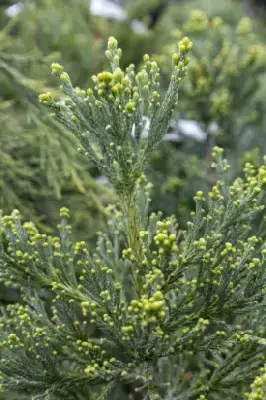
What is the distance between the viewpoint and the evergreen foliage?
6.10 feet

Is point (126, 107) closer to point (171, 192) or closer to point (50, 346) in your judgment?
point (50, 346)

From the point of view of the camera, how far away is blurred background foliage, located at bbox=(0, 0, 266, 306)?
3414mm

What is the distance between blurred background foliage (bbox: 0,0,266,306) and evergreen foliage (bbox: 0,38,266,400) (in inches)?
40.7

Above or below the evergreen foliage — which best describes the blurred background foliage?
above

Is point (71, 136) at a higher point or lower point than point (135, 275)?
higher

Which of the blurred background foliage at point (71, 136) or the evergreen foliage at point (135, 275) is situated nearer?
the evergreen foliage at point (135, 275)

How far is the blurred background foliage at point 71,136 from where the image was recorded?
3414 millimetres

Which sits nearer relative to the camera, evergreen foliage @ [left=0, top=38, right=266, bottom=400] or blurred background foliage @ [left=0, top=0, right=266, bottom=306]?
evergreen foliage @ [left=0, top=38, right=266, bottom=400]

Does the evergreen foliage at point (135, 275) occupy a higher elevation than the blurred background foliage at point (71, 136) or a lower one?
lower

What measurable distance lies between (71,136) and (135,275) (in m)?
1.29

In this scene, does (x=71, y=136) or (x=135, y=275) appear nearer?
(x=135, y=275)

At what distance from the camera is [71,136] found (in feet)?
10.3

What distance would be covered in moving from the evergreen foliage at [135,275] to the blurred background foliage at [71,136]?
103cm

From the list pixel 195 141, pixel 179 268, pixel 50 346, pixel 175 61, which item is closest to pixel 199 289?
pixel 179 268
